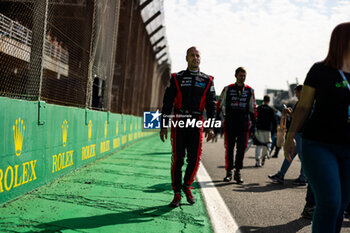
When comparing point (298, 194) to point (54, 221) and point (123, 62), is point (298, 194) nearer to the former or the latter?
point (54, 221)

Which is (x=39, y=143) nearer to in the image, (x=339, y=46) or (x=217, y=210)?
(x=217, y=210)

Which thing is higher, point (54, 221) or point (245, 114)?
point (245, 114)

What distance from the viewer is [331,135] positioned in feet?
7.63

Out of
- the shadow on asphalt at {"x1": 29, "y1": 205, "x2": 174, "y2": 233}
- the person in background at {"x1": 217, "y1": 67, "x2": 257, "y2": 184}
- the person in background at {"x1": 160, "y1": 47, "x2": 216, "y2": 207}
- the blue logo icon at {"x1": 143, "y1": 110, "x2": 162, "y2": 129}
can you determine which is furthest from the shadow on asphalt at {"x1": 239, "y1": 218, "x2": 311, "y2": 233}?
the blue logo icon at {"x1": 143, "y1": 110, "x2": 162, "y2": 129}

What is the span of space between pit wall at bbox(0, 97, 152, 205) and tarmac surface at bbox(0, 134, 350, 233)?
0.17m

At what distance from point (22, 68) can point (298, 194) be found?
14.5 ft

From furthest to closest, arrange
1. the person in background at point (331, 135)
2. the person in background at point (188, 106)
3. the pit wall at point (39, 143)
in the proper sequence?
the person in background at point (188, 106)
the pit wall at point (39, 143)
the person in background at point (331, 135)

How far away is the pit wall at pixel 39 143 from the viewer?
3738 mm

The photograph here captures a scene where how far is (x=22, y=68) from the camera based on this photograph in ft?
14.1

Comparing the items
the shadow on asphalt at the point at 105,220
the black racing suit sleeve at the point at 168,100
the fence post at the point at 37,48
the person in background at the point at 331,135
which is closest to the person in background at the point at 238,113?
the black racing suit sleeve at the point at 168,100

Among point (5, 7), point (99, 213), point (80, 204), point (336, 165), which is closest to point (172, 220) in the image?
point (99, 213)

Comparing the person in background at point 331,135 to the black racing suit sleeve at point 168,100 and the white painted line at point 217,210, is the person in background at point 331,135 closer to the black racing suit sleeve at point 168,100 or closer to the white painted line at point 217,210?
the white painted line at point 217,210

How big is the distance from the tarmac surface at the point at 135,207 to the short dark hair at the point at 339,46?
184cm

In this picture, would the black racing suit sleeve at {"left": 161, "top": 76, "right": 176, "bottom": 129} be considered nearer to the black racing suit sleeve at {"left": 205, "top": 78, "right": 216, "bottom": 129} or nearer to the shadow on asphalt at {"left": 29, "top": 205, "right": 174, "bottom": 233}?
the black racing suit sleeve at {"left": 205, "top": 78, "right": 216, "bottom": 129}
